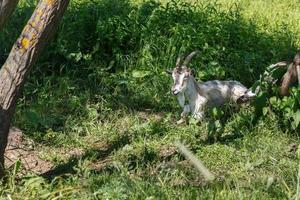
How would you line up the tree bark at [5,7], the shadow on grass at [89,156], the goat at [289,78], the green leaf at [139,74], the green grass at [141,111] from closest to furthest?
the green grass at [141,111] → the tree bark at [5,7] → the shadow on grass at [89,156] → the goat at [289,78] → the green leaf at [139,74]

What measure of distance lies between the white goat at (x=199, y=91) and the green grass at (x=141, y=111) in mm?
132

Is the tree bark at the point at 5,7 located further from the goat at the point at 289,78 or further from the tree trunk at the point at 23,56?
the goat at the point at 289,78

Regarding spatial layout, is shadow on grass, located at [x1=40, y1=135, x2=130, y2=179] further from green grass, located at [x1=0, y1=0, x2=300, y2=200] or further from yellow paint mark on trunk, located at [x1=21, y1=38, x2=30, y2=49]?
yellow paint mark on trunk, located at [x1=21, y1=38, x2=30, y2=49]

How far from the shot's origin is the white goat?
6145mm

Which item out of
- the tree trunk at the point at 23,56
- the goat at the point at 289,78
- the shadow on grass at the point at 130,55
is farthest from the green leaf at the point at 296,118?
the tree trunk at the point at 23,56

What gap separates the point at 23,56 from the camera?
15.4 feet

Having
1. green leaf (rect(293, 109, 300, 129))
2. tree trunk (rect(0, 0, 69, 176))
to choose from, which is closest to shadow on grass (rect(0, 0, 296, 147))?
green leaf (rect(293, 109, 300, 129))

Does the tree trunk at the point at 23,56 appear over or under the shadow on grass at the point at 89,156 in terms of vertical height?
over

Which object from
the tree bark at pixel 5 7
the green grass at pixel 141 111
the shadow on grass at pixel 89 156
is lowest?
the shadow on grass at pixel 89 156

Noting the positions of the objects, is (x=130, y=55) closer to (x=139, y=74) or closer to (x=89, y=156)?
(x=139, y=74)

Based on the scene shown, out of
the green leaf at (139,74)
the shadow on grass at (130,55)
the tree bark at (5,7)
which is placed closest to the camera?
the tree bark at (5,7)

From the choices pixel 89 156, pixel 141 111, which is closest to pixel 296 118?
pixel 141 111

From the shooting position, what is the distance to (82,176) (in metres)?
4.95

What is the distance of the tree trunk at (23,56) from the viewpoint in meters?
4.67
